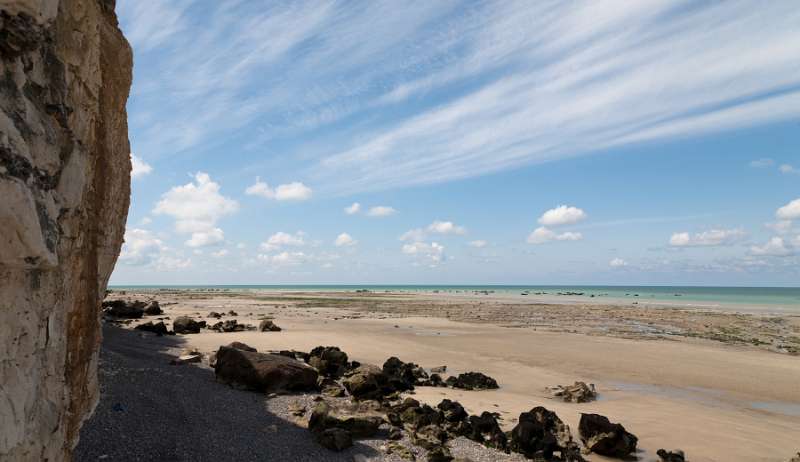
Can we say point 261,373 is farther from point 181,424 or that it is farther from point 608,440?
point 608,440

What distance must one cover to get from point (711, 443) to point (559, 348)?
14.7m

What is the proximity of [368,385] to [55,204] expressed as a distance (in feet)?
35.4

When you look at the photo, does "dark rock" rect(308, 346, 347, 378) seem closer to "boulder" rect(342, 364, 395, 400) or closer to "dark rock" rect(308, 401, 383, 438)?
"boulder" rect(342, 364, 395, 400)

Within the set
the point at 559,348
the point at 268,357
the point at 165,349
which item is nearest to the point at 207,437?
the point at 268,357

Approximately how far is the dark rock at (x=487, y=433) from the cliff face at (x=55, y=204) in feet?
26.1

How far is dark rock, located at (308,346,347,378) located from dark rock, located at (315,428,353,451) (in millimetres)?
6081

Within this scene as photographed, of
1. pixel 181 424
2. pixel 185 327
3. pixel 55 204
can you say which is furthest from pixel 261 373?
pixel 185 327

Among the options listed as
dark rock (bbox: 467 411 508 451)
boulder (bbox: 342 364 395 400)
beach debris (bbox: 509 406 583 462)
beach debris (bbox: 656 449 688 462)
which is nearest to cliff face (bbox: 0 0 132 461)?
dark rock (bbox: 467 411 508 451)

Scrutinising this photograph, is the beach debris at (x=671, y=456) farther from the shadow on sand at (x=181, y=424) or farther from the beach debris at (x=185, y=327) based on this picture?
the beach debris at (x=185, y=327)

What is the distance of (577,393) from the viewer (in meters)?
15.1

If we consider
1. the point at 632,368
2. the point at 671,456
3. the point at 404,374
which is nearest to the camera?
the point at 671,456

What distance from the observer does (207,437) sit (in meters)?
8.98

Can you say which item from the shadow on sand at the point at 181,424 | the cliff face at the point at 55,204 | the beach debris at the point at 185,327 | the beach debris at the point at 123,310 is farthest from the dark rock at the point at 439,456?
the beach debris at the point at 123,310

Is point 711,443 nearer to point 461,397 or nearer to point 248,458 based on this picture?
point 461,397
